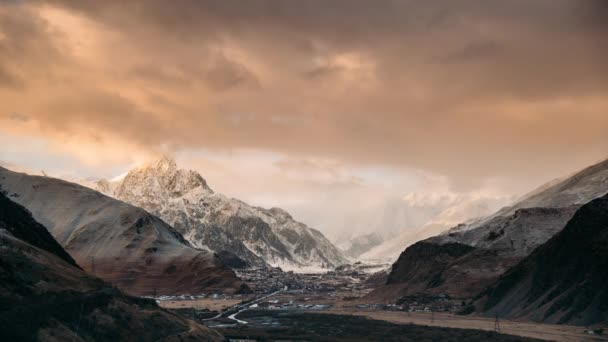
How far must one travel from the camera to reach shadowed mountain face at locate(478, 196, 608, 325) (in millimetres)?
156750

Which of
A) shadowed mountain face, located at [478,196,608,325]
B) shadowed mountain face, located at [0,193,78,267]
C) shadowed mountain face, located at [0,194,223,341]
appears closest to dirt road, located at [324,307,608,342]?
shadowed mountain face, located at [478,196,608,325]

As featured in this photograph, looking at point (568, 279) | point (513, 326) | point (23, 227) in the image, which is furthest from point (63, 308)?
point (568, 279)

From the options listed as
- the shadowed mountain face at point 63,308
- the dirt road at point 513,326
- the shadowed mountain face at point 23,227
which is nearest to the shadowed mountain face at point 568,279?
the dirt road at point 513,326

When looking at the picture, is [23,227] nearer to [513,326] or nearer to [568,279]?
[513,326]

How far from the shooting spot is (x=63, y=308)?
10856 centimetres

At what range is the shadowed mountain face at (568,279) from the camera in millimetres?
156750

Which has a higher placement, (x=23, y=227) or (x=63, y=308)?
(x=23, y=227)

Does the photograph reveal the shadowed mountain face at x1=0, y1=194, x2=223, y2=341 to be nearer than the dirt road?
Yes

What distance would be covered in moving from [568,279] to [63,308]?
12868 cm

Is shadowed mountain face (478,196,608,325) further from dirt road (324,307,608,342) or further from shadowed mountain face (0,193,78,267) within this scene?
shadowed mountain face (0,193,78,267)

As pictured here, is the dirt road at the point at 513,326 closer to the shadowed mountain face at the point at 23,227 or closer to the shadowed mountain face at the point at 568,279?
the shadowed mountain face at the point at 568,279

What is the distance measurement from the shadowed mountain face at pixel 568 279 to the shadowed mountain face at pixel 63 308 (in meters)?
88.1

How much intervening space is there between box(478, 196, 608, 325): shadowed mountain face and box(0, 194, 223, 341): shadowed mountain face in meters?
88.1

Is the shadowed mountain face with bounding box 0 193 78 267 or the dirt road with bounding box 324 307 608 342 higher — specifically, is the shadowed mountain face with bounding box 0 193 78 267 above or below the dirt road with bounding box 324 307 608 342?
above
